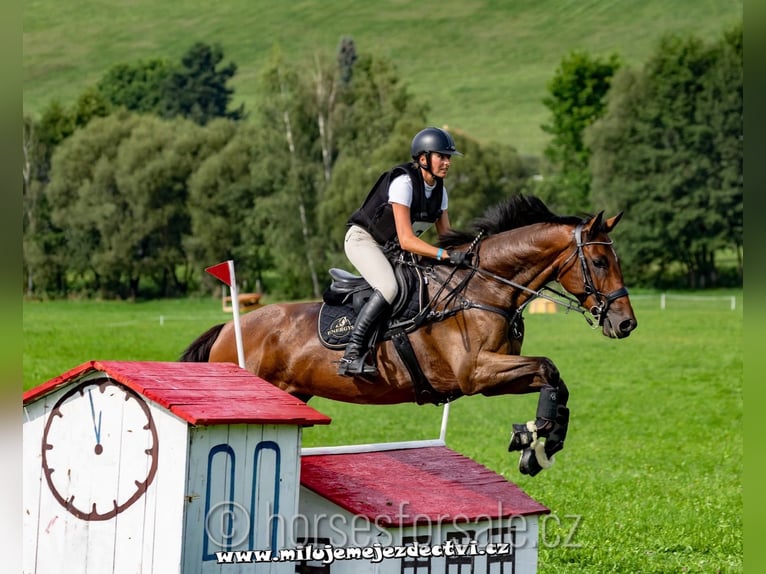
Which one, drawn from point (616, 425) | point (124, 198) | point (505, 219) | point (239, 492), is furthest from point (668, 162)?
point (239, 492)

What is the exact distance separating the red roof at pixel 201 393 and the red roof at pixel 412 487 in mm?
517

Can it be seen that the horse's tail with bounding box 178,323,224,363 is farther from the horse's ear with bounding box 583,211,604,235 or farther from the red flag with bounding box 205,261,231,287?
the horse's ear with bounding box 583,211,604,235

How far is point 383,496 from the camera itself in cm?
554

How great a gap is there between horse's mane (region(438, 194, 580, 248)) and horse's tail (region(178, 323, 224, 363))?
5.48 ft

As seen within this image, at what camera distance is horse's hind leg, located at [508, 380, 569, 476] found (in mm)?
5723

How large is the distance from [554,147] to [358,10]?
53198mm

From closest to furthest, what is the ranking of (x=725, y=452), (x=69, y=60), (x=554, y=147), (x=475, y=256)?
(x=475, y=256), (x=725, y=452), (x=554, y=147), (x=69, y=60)

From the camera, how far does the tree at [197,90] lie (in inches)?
3169

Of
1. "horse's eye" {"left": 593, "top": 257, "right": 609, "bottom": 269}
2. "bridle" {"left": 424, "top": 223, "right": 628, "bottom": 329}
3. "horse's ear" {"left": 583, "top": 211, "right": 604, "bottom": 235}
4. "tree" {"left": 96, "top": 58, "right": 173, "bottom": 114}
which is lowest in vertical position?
"bridle" {"left": 424, "top": 223, "right": 628, "bottom": 329}

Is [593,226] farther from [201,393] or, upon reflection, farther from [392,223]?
[201,393]

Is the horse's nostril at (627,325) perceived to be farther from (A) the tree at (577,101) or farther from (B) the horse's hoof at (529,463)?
(A) the tree at (577,101)

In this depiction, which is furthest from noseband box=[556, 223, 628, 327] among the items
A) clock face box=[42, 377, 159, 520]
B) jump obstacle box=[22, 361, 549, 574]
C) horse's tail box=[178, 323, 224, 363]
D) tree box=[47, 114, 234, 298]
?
tree box=[47, 114, 234, 298]
